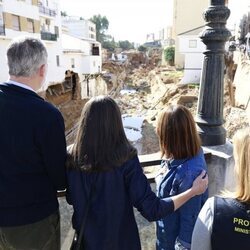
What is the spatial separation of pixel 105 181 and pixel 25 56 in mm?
898

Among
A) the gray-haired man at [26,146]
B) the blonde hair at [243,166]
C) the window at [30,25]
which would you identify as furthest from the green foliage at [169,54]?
the blonde hair at [243,166]

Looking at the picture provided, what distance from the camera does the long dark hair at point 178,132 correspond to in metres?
A: 2.12

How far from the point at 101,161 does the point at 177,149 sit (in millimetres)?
621

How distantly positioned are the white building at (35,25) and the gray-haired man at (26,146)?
12908 mm

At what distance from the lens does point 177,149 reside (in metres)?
2.14

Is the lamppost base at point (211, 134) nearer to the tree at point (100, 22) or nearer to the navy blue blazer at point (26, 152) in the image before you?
the navy blue blazer at point (26, 152)

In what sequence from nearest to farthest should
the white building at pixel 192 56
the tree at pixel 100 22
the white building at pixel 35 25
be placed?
the white building at pixel 35 25 → the white building at pixel 192 56 → the tree at pixel 100 22

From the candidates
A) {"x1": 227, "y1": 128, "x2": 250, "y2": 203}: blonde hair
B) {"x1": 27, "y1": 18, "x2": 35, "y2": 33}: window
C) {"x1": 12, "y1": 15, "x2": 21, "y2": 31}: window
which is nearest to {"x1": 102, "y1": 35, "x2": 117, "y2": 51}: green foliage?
{"x1": 27, "y1": 18, "x2": 35, "y2": 33}: window

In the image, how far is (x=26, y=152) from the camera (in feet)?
6.15

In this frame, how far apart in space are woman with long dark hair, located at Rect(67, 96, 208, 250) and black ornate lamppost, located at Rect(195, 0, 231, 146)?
1523mm

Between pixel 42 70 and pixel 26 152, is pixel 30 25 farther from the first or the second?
pixel 26 152

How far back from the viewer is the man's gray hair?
185cm

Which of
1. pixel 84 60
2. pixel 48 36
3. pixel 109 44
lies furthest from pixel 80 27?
pixel 109 44

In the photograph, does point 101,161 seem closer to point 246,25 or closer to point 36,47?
point 36,47
